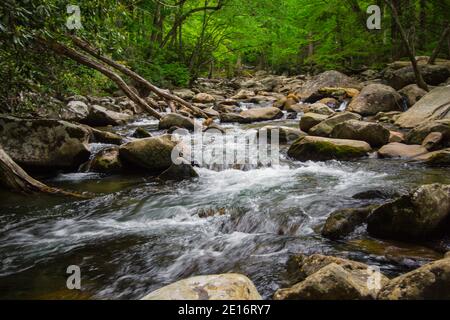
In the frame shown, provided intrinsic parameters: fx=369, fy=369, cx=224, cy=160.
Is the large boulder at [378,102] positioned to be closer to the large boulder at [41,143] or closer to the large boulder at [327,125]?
the large boulder at [327,125]

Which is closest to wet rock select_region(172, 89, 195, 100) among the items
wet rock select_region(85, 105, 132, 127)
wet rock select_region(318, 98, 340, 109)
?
wet rock select_region(85, 105, 132, 127)

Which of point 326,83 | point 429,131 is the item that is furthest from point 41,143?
point 326,83

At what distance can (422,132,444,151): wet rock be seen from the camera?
7.59 metres

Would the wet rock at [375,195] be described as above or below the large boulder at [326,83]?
below

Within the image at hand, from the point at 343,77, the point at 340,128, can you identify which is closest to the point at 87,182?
the point at 340,128

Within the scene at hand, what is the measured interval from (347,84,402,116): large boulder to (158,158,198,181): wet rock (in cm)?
746

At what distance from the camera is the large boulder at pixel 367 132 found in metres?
8.48

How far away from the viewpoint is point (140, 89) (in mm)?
17391

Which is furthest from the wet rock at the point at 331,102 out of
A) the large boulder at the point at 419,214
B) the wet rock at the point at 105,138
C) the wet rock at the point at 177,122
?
the large boulder at the point at 419,214

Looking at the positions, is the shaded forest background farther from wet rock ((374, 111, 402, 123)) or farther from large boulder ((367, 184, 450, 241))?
large boulder ((367, 184, 450, 241))

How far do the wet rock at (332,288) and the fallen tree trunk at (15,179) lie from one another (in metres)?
4.29

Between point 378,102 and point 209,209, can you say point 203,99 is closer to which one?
point 378,102

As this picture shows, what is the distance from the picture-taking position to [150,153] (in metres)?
7.37
